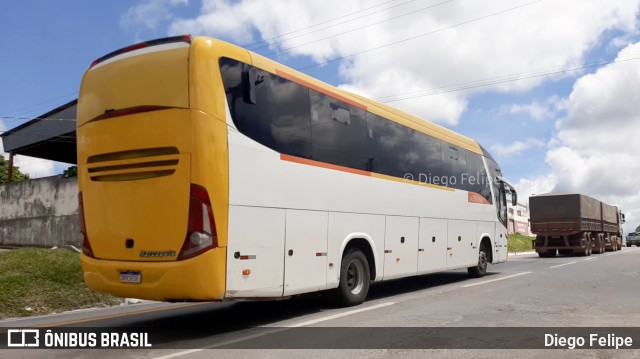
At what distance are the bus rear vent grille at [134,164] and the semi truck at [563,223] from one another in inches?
964

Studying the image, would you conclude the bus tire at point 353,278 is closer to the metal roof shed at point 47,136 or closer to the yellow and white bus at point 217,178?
the yellow and white bus at point 217,178

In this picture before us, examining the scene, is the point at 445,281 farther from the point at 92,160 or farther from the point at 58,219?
the point at 58,219

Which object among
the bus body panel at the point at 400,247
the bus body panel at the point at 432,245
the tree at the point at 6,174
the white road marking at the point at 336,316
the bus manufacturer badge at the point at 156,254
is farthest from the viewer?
the tree at the point at 6,174

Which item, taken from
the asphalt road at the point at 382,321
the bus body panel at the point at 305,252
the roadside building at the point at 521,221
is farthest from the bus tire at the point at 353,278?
the roadside building at the point at 521,221

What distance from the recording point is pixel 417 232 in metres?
10.7

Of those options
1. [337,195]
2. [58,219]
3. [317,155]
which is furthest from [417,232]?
[58,219]

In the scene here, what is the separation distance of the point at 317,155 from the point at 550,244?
2278 cm

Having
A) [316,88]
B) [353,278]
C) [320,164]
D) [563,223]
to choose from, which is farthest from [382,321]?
[563,223]

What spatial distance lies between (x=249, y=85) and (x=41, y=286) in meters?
7.10

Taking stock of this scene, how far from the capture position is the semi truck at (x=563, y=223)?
1022 inches

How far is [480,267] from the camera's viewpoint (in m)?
13.9

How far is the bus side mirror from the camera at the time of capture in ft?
22.5

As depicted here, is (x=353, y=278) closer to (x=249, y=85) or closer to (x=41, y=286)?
(x=249, y=85)

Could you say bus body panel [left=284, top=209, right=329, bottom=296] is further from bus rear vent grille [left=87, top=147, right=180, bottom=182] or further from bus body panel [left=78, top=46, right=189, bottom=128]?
bus body panel [left=78, top=46, right=189, bottom=128]
